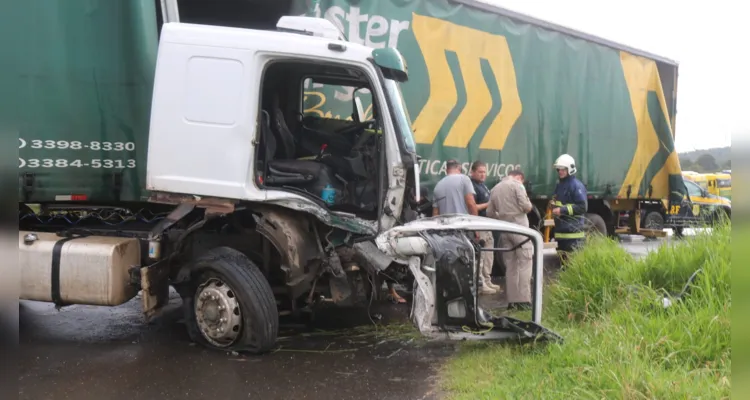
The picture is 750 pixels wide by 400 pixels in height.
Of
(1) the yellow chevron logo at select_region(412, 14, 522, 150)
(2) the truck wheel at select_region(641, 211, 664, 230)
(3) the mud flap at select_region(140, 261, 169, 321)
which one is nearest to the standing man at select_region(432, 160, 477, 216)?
(1) the yellow chevron logo at select_region(412, 14, 522, 150)

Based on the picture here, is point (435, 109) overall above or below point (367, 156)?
above

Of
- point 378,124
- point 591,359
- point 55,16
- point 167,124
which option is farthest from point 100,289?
point 591,359

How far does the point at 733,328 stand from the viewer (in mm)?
1843

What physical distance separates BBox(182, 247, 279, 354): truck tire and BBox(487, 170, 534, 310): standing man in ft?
8.26

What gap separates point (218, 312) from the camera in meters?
4.59

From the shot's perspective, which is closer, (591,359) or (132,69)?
(591,359)

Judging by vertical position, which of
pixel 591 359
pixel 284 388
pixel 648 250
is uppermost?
pixel 648 250

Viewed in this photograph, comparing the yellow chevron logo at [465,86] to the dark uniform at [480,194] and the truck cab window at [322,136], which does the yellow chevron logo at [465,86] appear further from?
the truck cab window at [322,136]

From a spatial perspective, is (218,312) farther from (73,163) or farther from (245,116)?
(73,163)

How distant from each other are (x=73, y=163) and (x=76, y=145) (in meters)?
0.15

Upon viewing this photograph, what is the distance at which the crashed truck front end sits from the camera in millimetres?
4145

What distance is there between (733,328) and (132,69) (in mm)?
4592

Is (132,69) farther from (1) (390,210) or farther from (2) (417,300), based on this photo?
(2) (417,300)

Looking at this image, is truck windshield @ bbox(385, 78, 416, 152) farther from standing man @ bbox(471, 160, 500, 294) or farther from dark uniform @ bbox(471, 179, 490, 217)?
dark uniform @ bbox(471, 179, 490, 217)
